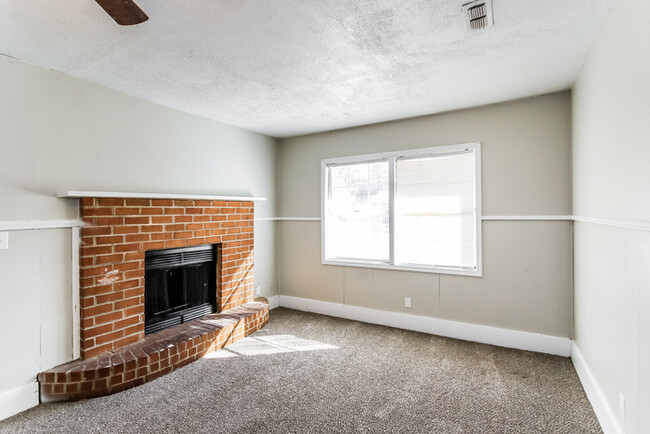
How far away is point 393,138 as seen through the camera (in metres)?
4.05

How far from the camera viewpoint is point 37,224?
96.7 inches

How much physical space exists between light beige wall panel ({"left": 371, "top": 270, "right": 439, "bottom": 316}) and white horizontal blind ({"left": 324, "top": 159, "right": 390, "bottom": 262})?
0.86 feet

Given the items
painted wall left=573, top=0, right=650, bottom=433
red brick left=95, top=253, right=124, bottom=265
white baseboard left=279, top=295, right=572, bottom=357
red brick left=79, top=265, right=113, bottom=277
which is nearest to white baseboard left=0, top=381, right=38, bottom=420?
red brick left=79, top=265, right=113, bottom=277

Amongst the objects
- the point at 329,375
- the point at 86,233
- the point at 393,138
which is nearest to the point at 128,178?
the point at 86,233

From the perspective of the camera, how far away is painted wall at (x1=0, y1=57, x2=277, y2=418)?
2.35 metres

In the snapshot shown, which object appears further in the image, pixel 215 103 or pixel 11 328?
pixel 215 103

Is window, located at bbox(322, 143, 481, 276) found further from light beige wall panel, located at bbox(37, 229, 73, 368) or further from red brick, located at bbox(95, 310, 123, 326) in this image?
light beige wall panel, located at bbox(37, 229, 73, 368)

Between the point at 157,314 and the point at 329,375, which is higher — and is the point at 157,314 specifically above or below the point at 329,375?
above

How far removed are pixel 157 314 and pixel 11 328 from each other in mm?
1127

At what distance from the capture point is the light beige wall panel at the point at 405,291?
3814 millimetres

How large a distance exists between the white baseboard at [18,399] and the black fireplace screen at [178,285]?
0.89 metres

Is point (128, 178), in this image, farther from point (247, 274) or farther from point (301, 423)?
point (301, 423)

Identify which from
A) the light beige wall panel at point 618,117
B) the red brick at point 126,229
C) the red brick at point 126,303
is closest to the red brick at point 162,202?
the red brick at point 126,229

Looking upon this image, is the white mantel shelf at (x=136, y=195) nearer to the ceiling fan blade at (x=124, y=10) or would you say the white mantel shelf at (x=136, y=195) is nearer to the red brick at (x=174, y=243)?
the red brick at (x=174, y=243)
